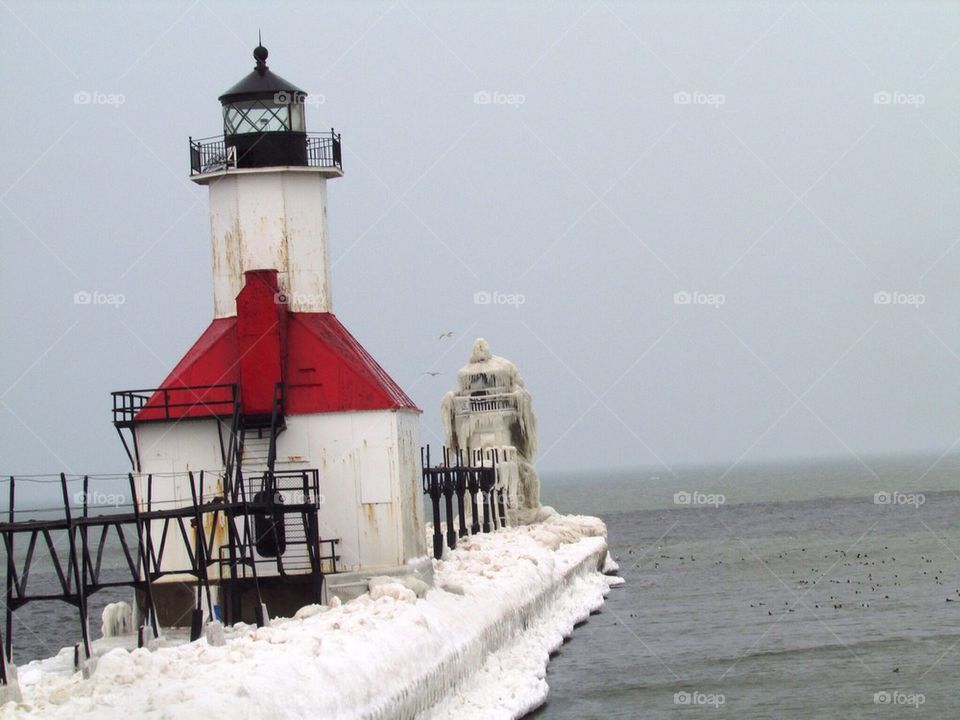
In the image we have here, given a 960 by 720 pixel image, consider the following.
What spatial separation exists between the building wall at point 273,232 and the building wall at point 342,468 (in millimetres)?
2733

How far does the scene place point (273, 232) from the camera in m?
28.0

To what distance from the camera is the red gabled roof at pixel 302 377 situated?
87.6 feet

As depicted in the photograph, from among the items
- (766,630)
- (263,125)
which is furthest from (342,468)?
(766,630)

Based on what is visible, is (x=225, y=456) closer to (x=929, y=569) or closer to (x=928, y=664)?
(x=928, y=664)

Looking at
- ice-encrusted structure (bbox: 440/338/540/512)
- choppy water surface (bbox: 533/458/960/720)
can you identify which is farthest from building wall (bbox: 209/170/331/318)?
ice-encrusted structure (bbox: 440/338/540/512)

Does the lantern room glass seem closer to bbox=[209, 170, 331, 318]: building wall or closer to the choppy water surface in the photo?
bbox=[209, 170, 331, 318]: building wall

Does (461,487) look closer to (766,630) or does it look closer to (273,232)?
(766,630)

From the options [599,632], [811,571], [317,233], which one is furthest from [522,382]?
[317,233]

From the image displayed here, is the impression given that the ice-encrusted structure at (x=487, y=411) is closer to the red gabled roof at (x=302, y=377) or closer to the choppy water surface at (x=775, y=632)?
the choppy water surface at (x=775, y=632)

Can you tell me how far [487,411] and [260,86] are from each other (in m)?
23.6

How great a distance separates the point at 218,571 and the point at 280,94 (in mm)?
8664

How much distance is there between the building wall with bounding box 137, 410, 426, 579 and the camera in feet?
86.3

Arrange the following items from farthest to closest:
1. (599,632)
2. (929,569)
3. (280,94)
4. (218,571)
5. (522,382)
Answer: (522,382), (929,569), (599,632), (280,94), (218,571)

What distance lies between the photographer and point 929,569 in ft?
154
